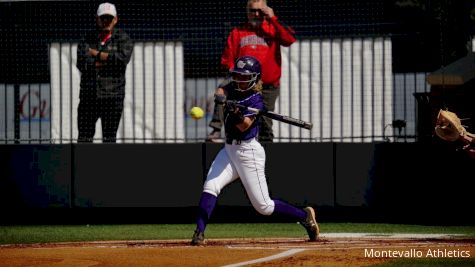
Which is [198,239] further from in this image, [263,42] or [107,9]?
[107,9]

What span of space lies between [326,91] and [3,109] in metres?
4.12

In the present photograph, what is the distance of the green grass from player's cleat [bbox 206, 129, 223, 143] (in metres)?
1.12

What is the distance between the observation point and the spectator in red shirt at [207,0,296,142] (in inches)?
572

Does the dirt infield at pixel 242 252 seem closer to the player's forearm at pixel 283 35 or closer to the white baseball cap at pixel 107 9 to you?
the player's forearm at pixel 283 35

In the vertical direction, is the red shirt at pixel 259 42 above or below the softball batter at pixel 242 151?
above

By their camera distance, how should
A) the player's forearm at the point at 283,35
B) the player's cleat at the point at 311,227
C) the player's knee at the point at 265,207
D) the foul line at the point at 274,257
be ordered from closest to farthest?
the foul line at the point at 274,257 < the player's knee at the point at 265,207 < the player's cleat at the point at 311,227 < the player's forearm at the point at 283,35

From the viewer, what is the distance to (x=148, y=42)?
1541 cm

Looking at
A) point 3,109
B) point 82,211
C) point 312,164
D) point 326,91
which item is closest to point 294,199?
point 312,164

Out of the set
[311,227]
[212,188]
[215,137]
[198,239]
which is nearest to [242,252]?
[198,239]

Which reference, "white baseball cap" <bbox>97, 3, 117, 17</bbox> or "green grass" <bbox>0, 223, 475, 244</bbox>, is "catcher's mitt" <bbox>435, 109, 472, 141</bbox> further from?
"white baseball cap" <bbox>97, 3, 117, 17</bbox>

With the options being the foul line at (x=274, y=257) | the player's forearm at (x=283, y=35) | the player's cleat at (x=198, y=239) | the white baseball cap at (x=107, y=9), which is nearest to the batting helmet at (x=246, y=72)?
the player's cleat at (x=198, y=239)

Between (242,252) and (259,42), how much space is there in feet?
15.2

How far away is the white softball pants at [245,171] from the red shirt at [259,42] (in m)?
2.83

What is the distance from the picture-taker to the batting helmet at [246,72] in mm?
11750
